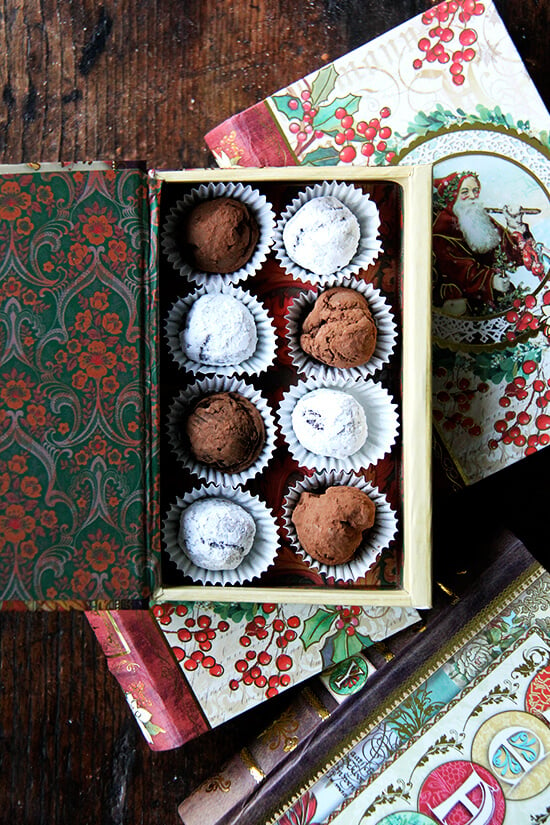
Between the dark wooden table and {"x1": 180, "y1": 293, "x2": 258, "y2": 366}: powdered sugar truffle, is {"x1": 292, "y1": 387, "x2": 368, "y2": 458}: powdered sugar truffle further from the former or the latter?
the dark wooden table

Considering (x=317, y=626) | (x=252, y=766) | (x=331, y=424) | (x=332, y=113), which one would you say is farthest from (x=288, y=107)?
(x=252, y=766)

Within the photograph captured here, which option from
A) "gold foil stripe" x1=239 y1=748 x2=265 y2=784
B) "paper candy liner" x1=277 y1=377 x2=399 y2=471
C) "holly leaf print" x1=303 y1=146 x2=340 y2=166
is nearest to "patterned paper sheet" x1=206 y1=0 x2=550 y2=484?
"holly leaf print" x1=303 y1=146 x2=340 y2=166

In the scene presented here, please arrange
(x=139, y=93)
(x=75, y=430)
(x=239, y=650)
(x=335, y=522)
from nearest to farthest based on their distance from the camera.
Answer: (x=75, y=430)
(x=335, y=522)
(x=239, y=650)
(x=139, y=93)

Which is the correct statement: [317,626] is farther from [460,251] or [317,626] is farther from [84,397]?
[460,251]

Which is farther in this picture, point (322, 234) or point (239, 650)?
point (239, 650)

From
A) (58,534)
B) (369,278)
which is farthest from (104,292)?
(369,278)

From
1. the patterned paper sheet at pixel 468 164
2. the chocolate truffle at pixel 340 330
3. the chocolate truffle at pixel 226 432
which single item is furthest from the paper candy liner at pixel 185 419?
the patterned paper sheet at pixel 468 164

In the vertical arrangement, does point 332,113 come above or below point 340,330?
above

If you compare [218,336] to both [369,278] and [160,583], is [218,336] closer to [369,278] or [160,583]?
[369,278]
